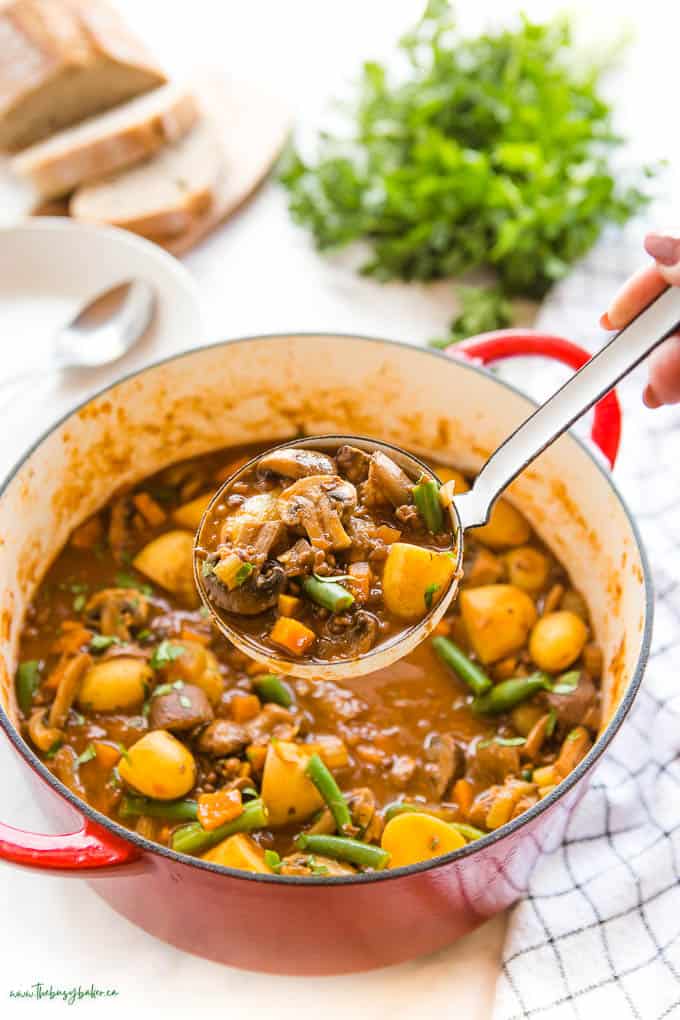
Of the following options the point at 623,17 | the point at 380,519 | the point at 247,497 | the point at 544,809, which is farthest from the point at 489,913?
the point at 623,17

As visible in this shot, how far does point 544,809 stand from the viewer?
159 cm

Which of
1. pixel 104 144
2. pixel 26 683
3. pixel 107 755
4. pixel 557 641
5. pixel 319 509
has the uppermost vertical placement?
pixel 104 144

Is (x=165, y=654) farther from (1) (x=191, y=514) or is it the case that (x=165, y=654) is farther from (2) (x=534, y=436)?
(2) (x=534, y=436)

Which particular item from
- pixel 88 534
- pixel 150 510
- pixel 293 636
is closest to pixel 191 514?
pixel 150 510

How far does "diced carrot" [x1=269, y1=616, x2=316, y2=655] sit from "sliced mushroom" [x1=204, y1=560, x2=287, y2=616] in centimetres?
Result: 5

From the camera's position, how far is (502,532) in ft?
8.16

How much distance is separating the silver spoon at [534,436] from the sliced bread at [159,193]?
1.66 metres

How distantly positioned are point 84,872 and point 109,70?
8.43ft

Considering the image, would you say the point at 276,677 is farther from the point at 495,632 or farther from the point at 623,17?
the point at 623,17

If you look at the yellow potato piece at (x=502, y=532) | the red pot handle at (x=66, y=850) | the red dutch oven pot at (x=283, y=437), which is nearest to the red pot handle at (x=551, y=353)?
the red dutch oven pot at (x=283, y=437)

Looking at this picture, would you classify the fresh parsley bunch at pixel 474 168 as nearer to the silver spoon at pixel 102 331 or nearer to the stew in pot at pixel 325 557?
the silver spoon at pixel 102 331

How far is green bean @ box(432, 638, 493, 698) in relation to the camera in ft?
7.23

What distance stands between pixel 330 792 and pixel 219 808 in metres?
0.21

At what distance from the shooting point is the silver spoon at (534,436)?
171cm
